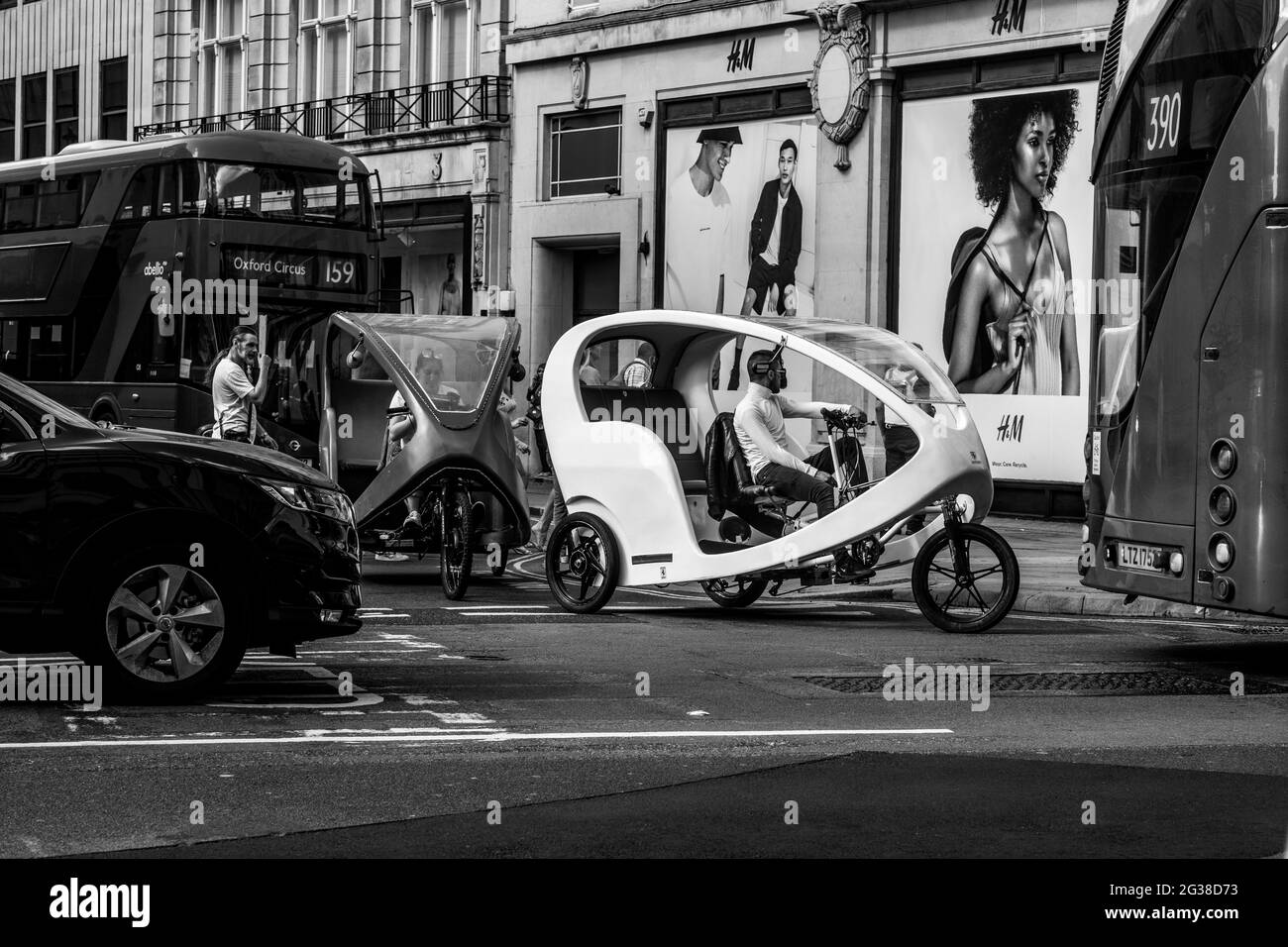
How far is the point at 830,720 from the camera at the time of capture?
362 inches

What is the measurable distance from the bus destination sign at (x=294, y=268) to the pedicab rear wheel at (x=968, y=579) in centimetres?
1132

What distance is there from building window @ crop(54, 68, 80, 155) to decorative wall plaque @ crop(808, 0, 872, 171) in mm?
24442

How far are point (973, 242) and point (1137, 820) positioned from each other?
1721 centimetres

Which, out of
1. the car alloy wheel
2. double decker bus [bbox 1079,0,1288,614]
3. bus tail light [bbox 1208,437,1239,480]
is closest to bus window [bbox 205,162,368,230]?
double decker bus [bbox 1079,0,1288,614]

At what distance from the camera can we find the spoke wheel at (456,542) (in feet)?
49.1

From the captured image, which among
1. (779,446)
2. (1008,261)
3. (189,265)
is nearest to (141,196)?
(189,265)

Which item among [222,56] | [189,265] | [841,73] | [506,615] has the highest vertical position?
[222,56]

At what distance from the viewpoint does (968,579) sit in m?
13.0

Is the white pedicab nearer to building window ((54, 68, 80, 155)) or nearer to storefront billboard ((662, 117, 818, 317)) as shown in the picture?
storefront billboard ((662, 117, 818, 317))

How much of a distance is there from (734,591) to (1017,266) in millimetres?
9451

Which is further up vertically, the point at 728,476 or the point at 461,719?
the point at 728,476

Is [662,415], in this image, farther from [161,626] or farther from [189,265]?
[189,265]

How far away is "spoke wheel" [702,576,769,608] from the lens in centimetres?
1441
